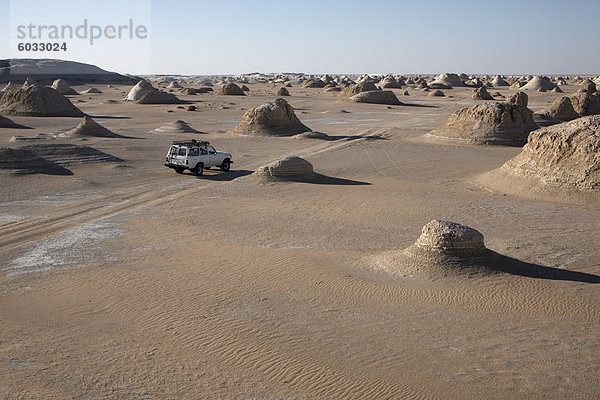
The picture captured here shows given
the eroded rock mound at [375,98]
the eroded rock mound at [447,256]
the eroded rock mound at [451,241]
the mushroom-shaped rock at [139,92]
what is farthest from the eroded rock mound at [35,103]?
the eroded rock mound at [451,241]

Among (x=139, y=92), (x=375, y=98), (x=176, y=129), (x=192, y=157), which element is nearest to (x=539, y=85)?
(x=375, y=98)

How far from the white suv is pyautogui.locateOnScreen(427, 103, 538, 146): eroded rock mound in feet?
43.2

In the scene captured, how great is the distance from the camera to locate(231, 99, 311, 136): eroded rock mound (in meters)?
31.7

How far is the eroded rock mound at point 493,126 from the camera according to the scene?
1091 inches

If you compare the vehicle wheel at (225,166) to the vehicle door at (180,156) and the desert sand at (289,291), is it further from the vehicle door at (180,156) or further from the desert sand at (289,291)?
the desert sand at (289,291)

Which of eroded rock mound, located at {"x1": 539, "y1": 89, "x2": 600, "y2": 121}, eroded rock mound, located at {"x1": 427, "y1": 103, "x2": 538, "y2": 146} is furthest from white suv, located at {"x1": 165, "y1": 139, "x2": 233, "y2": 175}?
eroded rock mound, located at {"x1": 539, "y1": 89, "x2": 600, "y2": 121}

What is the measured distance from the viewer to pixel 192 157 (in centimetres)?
2106

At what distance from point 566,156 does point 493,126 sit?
452 inches

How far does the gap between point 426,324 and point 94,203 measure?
460 inches

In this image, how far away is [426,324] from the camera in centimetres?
831

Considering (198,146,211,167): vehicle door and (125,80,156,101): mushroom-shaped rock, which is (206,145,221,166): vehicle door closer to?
(198,146,211,167): vehicle door

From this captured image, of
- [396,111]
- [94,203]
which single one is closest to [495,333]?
[94,203]

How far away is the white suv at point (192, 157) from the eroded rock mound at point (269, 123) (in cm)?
996

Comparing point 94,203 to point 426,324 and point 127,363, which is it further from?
point 426,324
